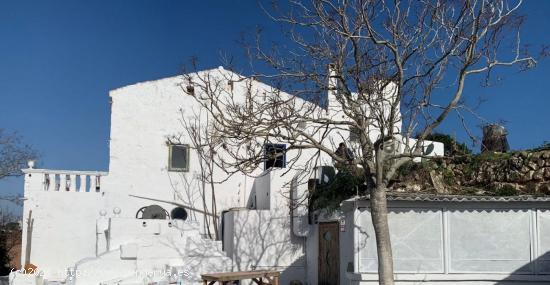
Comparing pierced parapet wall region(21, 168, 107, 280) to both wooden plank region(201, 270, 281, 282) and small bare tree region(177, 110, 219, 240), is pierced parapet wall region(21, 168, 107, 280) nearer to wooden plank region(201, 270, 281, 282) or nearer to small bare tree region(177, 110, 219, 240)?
small bare tree region(177, 110, 219, 240)

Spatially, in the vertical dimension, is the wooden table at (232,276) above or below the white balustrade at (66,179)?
below

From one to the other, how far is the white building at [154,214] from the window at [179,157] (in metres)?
0.03

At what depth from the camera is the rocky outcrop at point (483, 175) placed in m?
14.5

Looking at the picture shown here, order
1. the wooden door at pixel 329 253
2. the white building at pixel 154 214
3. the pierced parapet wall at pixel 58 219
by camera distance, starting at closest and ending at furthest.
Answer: the wooden door at pixel 329 253 → the white building at pixel 154 214 → the pierced parapet wall at pixel 58 219

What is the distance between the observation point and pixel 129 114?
1938 cm

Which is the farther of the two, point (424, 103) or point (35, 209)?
point (35, 209)

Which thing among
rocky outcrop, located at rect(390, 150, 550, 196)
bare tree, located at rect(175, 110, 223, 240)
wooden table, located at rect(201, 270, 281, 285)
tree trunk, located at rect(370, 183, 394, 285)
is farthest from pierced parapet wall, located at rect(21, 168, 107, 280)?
tree trunk, located at rect(370, 183, 394, 285)

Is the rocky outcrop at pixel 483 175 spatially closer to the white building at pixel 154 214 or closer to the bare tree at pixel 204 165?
the white building at pixel 154 214

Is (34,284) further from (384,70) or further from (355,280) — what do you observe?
(384,70)

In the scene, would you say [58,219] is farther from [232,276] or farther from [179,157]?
[232,276]

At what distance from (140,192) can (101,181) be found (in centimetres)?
132

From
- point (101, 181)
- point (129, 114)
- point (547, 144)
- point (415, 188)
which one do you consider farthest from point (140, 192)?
point (547, 144)

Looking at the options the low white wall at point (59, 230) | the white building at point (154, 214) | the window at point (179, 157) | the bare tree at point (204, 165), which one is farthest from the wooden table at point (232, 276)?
the window at point (179, 157)

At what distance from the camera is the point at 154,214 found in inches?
757
